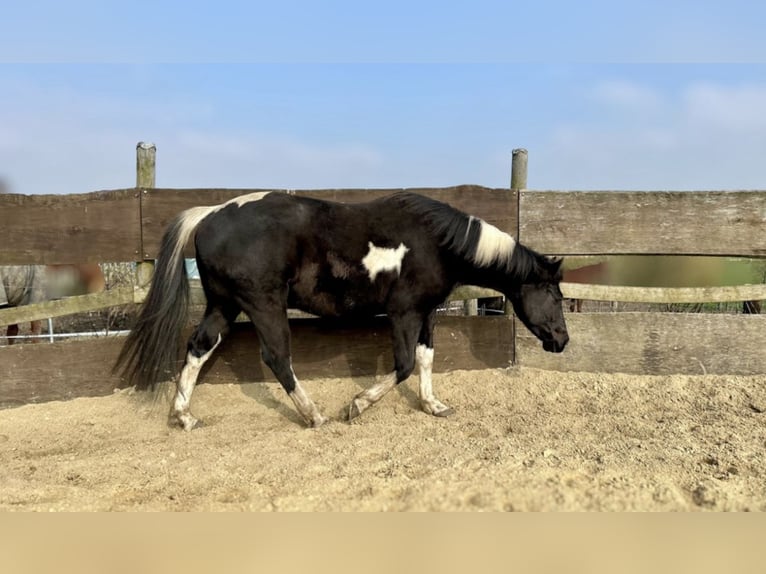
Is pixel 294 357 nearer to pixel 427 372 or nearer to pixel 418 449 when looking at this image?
pixel 427 372

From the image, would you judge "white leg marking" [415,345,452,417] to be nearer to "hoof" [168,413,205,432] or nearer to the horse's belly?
the horse's belly

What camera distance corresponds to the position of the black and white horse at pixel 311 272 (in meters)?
3.59

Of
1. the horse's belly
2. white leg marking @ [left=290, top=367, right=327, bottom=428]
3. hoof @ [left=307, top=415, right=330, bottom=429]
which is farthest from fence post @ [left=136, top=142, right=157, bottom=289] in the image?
hoof @ [left=307, top=415, right=330, bottom=429]

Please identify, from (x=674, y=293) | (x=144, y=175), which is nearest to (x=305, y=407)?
(x=144, y=175)

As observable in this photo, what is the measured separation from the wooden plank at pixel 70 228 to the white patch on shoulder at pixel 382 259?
194 centimetres

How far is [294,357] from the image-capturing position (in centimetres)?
453

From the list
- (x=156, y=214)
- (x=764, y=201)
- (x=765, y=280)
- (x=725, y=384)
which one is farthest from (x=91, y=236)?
(x=765, y=280)

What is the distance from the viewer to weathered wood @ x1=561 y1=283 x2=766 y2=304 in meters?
4.64

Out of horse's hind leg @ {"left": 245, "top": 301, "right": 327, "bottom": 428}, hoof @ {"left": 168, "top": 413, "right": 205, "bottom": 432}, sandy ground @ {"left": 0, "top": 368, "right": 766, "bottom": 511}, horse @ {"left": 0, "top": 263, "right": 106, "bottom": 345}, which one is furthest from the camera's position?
horse @ {"left": 0, "top": 263, "right": 106, "bottom": 345}

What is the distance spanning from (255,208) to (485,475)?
7.28ft

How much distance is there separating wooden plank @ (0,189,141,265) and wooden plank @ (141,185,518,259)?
10cm

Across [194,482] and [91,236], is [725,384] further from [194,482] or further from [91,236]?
[91,236]

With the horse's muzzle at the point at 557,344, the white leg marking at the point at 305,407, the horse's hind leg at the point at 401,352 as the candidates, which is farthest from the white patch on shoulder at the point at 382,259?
the horse's muzzle at the point at 557,344

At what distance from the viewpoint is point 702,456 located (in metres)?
2.91
